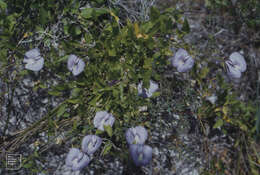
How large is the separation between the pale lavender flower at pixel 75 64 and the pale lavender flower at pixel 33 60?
23 centimetres

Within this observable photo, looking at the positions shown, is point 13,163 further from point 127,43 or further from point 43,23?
point 127,43

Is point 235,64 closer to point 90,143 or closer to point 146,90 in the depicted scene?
point 146,90

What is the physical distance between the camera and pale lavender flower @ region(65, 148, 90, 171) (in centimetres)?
167

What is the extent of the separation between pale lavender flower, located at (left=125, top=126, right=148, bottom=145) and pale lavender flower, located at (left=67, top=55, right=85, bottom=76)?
0.50 metres

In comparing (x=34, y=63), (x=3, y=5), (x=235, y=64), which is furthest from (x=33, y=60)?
(x=235, y=64)

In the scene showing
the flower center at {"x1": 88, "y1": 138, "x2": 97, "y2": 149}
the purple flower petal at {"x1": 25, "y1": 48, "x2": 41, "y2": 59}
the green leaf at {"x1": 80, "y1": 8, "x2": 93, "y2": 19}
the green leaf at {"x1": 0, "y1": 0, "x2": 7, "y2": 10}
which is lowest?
the flower center at {"x1": 88, "y1": 138, "x2": 97, "y2": 149}

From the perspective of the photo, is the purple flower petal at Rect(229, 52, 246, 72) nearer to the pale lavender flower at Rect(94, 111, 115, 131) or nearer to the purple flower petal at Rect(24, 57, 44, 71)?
the pale lavender flower at Rect(94, 111, 115, 131)

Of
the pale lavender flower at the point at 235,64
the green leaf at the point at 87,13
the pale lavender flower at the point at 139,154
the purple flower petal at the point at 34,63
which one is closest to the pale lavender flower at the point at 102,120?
the pale lavender flower at the point at 139,154

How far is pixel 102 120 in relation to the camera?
1.66 meters

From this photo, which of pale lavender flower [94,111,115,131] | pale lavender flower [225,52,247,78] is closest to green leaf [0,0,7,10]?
pale lavender flower [94,111,115,131]

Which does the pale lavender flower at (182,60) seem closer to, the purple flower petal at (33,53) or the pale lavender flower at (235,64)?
the pale lavender flower at (235,64)

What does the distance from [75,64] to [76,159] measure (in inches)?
24.0

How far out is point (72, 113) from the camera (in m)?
1.86

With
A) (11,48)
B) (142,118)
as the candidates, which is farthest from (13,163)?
(142,118)
